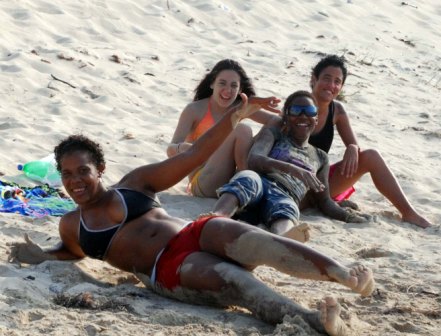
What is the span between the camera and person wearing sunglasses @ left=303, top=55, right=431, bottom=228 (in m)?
6.68

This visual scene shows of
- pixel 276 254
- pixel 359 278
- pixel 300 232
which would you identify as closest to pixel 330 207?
pixel 300 232

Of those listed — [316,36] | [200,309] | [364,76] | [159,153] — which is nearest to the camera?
[200,309]

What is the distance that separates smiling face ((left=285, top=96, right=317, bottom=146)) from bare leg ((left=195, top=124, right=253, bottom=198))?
279 millimetres

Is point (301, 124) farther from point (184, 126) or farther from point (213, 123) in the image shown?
point (184, 126)

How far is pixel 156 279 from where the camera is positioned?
4562 millimetres

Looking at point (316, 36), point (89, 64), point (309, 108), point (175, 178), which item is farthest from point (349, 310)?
point (316, 36)

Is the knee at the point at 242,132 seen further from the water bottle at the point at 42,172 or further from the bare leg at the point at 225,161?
the water bottle at the point at 42,172

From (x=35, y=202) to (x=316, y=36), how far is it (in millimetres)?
5805

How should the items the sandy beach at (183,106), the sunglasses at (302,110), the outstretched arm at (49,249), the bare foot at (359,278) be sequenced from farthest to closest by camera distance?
the sunglasses at (302,110) → the outstretched arm at (49,249) → the sandy beach at (183,106) → the bare foot at (359,278)

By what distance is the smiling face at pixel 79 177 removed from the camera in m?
4.77

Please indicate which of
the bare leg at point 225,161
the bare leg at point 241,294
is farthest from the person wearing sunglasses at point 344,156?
the bare leg at point 241,294

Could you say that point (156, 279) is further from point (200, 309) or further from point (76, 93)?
point (76, 93)

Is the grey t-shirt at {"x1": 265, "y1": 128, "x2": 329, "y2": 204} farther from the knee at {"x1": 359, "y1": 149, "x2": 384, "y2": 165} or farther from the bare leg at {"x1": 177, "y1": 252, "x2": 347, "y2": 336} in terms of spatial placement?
the bare leg at {"x1": 177, "y1": 252, "x2": 347, "y2": 336}

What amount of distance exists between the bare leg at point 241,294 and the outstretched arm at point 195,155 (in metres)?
0.53
